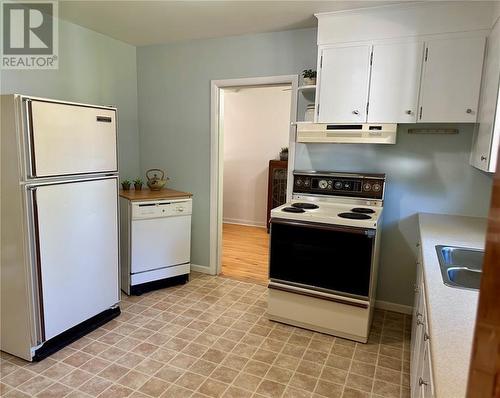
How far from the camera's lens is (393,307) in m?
3.01

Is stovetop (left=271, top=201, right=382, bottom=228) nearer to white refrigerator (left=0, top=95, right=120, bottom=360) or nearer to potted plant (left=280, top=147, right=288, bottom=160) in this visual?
white refrigerator (left=0, top=95, right=120, bottom=360)

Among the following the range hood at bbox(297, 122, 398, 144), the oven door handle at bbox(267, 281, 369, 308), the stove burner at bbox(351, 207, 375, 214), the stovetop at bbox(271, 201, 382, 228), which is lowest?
the oven door handle at bbox(267, 281, 369, 308)

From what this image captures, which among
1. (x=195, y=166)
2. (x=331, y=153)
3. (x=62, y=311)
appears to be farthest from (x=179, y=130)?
(x=62, y=311)

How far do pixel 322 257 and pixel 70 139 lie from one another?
6.19 feet

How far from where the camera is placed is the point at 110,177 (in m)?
2.59

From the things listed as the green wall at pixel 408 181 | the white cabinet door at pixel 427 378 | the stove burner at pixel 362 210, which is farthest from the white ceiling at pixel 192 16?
the white cabinet door at pixel 427 378

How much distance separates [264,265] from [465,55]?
2.80 meters

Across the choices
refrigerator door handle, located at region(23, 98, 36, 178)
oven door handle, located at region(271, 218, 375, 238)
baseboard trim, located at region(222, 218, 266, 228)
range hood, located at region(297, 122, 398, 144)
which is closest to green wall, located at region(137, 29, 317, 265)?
range hood, located at region(297, 122, 398, 144)

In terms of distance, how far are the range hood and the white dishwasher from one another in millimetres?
1359

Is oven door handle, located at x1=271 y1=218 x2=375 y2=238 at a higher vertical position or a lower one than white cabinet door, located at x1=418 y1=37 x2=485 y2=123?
lower

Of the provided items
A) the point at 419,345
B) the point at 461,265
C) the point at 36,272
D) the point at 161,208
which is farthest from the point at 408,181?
the point at 36,272

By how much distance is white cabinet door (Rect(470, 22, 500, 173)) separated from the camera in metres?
1.70

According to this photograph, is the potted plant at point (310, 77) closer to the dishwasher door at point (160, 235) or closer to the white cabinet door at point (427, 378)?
the dishwasher door at point (160, 235)

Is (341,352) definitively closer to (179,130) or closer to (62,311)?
(62,311)
